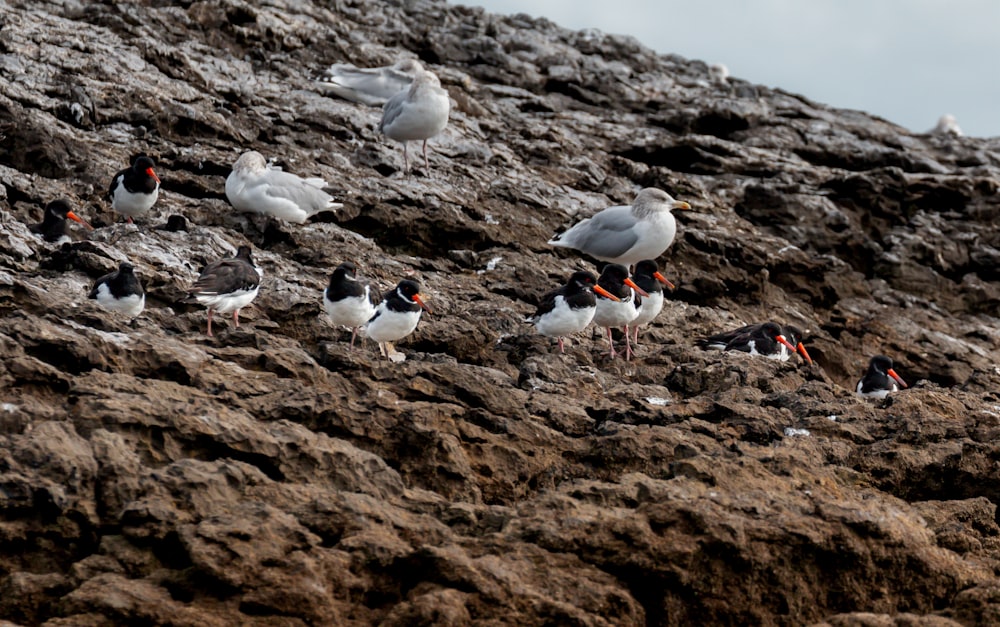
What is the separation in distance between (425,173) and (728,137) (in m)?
10.8

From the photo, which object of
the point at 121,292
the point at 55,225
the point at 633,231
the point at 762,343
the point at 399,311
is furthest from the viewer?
Answer: the point at 633,231

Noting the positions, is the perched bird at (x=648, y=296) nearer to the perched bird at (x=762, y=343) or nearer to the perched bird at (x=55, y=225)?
the perched bird at (x=762, y=343)

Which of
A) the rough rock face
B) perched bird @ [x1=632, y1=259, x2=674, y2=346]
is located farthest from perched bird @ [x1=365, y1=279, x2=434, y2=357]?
perched bird @ [x1=632, y1=259, x2=674, y2=346]

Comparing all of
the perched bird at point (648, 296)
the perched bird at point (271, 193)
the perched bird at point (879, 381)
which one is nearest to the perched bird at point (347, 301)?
the perched bird at point (271, 193)

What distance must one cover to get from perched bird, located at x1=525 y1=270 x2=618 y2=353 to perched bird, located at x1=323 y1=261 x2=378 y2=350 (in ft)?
6.89

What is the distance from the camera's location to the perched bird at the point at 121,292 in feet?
39.7

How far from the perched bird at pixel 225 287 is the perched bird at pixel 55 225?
236cm

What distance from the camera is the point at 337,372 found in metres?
10.5

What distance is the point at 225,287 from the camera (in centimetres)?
1306

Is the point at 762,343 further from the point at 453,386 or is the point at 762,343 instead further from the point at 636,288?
the point at 453,386

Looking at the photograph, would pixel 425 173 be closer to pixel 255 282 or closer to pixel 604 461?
pixel 255 282

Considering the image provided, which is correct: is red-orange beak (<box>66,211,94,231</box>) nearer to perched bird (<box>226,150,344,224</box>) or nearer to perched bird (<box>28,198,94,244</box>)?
perched bird (<box>28,198,94,244</box>)

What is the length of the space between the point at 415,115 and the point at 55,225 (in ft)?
25.3

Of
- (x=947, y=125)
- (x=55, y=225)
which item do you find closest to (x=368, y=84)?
(x=55, y=225)
